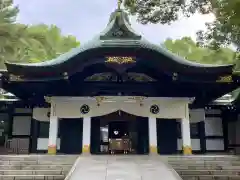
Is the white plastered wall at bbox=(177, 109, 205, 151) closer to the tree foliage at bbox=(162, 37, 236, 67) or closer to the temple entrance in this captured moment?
the temple entrance

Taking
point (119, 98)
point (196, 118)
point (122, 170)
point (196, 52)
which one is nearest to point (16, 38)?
point (119, 98)

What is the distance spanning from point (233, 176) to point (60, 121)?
347 inches

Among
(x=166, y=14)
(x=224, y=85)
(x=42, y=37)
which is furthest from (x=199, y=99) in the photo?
(x=42, y=37)

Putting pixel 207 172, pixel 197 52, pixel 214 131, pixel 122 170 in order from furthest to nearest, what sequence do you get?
pixel 197 52
pixel 214 131
pixel 207 172
pixel 122 170

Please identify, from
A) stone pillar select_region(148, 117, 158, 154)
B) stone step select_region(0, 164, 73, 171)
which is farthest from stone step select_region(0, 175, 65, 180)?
stone pillar select_region(148, 117, 158, 154)

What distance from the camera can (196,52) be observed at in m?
34.4

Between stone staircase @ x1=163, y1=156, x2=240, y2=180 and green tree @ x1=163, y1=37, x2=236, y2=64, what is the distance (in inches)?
797

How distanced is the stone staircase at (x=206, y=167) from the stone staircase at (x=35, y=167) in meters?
3.82

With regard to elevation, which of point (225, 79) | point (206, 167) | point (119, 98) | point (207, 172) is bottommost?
point (207, 172)

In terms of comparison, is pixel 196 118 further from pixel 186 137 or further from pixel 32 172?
pixel 32 172

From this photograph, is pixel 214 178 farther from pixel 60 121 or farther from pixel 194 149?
pixel 60 121

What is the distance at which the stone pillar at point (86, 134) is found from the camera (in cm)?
1323

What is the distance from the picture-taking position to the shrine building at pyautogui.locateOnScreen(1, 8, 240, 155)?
12.5 meters

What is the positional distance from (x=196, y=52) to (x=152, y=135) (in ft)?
76.1
